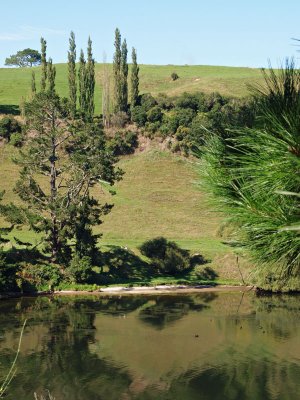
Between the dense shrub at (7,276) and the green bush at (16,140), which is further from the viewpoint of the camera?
the green bush at (16,140)

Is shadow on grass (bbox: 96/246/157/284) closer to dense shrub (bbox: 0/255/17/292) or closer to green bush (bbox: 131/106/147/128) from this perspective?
dense shrub (bbox: 0/255/17/292)

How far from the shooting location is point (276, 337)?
36.7m

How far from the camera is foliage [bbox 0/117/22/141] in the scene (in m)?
88.7

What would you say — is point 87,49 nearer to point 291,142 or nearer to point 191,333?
point 191,333

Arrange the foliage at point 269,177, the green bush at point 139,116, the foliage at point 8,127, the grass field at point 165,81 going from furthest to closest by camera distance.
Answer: the grass field at point 165,81 → the green bush at point 139,116 → the foliage at point 8,127 → the foliage at point 269,177

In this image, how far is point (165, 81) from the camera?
5074 inches

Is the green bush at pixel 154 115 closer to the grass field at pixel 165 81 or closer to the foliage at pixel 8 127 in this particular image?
the grass field at pixel 165 81

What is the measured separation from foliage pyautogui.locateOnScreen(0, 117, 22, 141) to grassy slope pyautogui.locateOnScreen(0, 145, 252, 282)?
2.60m

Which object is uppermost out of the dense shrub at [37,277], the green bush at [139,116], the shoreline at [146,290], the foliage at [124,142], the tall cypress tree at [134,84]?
the tall cypress tree at [134,84]

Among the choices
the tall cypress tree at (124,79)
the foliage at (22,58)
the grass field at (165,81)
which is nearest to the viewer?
the tall cypress tree at (124,79)

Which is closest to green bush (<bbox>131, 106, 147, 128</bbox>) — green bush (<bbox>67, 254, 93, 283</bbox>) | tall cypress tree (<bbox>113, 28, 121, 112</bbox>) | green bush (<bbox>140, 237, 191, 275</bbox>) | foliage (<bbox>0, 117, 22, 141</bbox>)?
tall cypress tree (<bbox>113, 28, 121, 112</bbox>)

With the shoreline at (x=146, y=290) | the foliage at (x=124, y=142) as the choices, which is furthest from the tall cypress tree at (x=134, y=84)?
the shoreline at (x=146, y=290)

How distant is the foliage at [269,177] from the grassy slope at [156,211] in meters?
41.6

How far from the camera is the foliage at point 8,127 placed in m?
88.7
